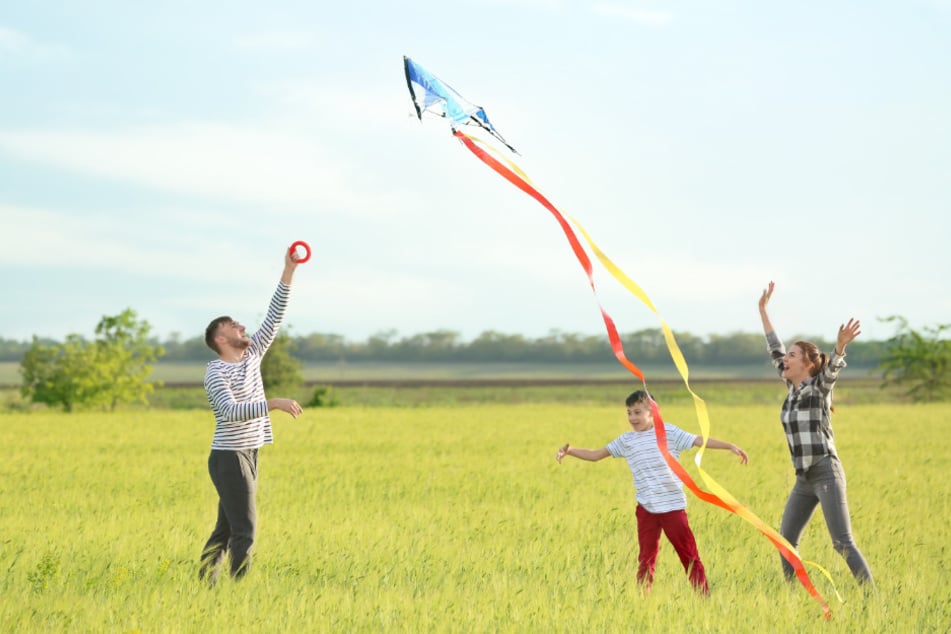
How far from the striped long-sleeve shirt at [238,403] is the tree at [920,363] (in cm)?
5801

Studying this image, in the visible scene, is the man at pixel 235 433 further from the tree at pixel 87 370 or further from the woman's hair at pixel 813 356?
the tree at pixel 87 370

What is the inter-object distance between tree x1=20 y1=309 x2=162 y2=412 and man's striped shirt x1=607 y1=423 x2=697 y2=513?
38668 millimetres

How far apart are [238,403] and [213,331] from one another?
63 cm

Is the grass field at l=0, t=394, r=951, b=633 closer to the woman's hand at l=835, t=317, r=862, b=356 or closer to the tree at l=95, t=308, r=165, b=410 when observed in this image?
the woman's hand at l=835, t=317, r=862, b=356

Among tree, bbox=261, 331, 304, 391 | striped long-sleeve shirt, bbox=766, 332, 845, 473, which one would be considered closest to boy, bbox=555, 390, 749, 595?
striped long-sleeve shirt, bbox=766, 332, 845, 473

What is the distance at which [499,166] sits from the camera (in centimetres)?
649

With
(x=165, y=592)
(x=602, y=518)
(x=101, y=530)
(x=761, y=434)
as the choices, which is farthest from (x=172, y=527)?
(x=761, y=434)

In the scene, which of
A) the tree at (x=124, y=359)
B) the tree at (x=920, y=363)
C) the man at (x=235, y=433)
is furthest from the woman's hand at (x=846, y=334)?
the tree at (x=920, y=363)

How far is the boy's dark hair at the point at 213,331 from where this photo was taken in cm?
763

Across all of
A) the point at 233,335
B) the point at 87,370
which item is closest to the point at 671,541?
the point at 233,335

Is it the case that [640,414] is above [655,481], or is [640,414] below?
above

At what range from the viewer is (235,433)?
7.46m

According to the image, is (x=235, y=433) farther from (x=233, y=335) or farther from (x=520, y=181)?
(x=520, y=181)

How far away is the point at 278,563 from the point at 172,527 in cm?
284
